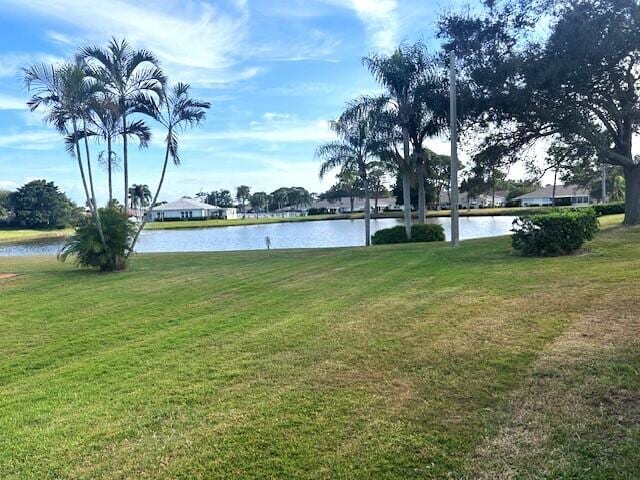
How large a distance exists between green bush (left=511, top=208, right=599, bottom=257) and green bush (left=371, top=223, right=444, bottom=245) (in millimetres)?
10001

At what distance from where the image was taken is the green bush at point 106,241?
41.0 ft

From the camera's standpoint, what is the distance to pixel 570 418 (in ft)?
10.3

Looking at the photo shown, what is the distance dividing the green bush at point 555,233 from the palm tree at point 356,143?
37.8 feet

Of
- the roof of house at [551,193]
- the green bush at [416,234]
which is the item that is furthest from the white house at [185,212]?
the green bush at [416,234]

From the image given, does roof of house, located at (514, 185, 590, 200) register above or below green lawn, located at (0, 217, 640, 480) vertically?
above

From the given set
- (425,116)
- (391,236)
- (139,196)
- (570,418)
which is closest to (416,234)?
(391,236)

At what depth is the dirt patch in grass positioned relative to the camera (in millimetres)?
2686

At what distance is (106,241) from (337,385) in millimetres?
10294

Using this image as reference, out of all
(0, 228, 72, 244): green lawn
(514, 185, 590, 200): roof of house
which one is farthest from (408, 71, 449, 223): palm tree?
(514, 185, 590, 200): roof of house

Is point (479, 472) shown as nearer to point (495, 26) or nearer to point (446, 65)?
point (495, 26)

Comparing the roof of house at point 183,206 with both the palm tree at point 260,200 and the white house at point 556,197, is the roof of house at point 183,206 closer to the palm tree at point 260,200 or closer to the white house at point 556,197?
the palm tree at point 260,200

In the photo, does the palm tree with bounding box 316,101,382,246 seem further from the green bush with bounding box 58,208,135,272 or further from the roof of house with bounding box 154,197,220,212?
the roof of house with bounding box 154,197,220,212

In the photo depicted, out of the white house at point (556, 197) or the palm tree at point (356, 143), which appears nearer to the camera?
the palm tree at point (356, 143)

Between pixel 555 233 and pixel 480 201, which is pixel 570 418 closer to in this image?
pixel 555 233
